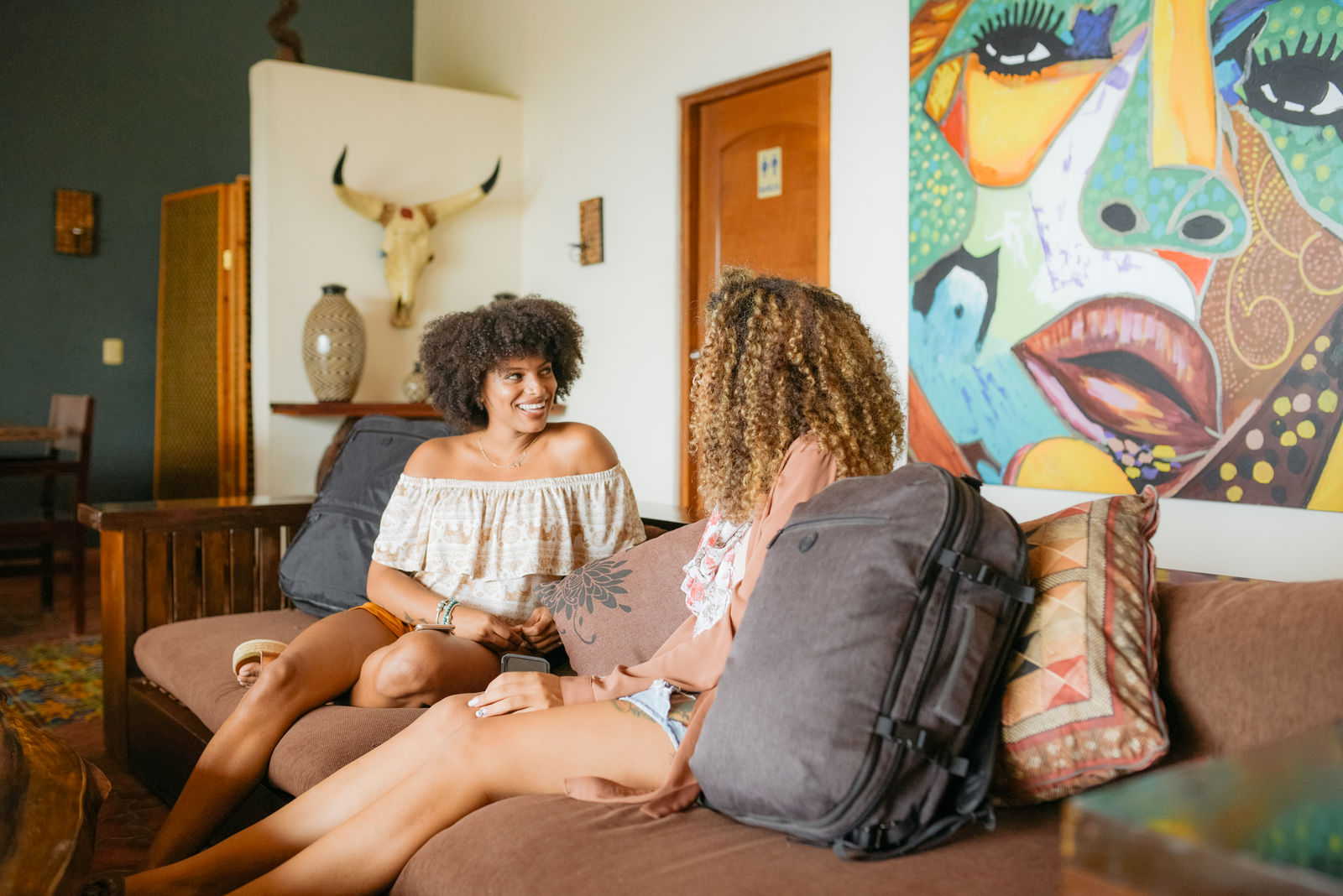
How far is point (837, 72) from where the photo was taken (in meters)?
3.48

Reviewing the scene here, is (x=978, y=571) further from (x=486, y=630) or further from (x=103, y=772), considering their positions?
(x=103, y=772)

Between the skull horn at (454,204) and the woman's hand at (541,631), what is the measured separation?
3145 millimetres

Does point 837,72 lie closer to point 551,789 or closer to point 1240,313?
point 1240,313

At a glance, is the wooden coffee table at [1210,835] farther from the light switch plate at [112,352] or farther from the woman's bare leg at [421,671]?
the light switch plate at [112,352]

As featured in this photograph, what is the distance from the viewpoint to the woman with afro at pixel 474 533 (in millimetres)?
1748

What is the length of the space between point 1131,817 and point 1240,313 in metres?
2.26

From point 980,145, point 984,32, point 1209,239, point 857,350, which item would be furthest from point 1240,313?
point 857,350

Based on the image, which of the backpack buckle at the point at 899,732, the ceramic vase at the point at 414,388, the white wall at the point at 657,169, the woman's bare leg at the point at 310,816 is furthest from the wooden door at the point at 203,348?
the backpack buckle at the point at 899,732

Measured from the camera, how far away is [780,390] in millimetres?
1375

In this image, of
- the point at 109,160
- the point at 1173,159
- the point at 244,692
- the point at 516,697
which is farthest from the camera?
the point at 109,160

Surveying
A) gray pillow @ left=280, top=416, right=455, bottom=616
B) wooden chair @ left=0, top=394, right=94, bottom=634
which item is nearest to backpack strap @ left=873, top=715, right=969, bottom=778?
gray pillow @ left=280, top=416, right=455, bottom=616

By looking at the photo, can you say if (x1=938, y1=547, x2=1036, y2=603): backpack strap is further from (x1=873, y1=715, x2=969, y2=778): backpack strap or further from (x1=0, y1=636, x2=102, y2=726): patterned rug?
(x1=0, y1=636, x2=102, y2=726): patterned rug

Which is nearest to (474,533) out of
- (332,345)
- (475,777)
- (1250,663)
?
(475,777)

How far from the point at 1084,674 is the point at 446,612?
1.19 metres
